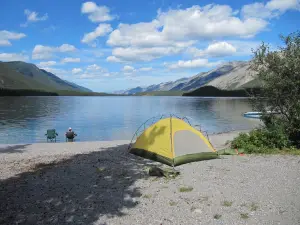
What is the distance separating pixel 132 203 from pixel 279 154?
956 centimetres

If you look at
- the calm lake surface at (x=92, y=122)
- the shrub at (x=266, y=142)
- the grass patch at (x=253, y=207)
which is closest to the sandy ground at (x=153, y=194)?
the grass patch at (x=253, y=207)

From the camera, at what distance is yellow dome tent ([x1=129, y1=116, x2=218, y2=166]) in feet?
45.0

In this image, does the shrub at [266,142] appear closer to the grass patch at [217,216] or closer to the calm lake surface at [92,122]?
the grass patch at [217,216]

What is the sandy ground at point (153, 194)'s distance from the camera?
301 inches

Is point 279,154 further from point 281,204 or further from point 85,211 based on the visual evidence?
point 85,211

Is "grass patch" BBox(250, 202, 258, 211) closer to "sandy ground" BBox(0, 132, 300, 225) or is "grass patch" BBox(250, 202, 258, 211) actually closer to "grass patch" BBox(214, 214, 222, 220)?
"sandy ground" BBox(0, 132, 300, 225)

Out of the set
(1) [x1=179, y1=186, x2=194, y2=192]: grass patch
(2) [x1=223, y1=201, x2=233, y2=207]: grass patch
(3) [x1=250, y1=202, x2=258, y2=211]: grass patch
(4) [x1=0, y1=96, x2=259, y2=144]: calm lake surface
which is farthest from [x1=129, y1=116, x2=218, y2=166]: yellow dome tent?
(4) [x1=0, y1=96, x2=259, y2=144]: calm lake surface

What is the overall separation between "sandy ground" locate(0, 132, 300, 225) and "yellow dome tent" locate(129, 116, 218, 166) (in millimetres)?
573

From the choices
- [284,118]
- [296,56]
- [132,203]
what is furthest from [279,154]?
[132,203]

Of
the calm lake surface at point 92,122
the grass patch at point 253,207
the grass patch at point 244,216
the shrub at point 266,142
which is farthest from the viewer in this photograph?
the calm lake surface at point 92,122

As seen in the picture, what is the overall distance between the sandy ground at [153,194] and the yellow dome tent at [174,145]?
0.57 metres

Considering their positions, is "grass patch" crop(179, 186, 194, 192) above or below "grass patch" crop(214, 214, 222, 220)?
above

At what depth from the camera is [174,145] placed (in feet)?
45.9

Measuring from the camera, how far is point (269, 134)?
16188 millimetres
